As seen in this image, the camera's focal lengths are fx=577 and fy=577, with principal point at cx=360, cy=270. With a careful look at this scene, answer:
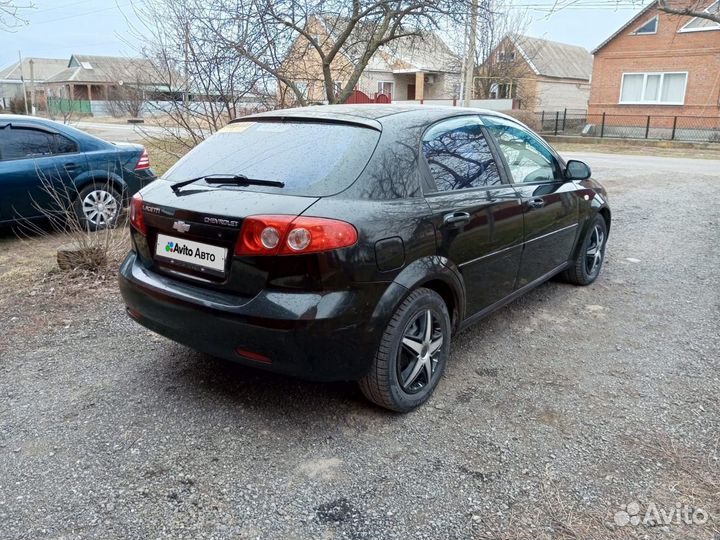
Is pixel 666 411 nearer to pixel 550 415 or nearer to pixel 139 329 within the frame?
pixel 550 415

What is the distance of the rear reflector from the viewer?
2738mm

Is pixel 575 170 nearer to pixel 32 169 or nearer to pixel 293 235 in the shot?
pixel 293 235

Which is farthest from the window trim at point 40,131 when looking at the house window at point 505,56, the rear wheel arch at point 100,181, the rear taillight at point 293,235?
the house window at point 505,56

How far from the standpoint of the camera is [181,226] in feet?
9.64

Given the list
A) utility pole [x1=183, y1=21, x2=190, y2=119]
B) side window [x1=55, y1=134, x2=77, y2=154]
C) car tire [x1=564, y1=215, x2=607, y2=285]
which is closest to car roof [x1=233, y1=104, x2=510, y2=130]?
car tire [x1=564, y1=215, x2=607, y2=285]

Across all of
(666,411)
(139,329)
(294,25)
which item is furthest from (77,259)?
(294,25)

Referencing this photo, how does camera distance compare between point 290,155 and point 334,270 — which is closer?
point 334,270

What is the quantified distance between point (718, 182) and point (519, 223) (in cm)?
1076

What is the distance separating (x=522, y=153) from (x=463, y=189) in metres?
1.08

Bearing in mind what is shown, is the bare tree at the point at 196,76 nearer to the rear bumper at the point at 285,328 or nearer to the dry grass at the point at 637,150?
the rear bumper at the point at 285,328

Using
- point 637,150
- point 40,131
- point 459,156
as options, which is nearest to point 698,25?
point 637,150

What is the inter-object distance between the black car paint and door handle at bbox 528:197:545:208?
0.47 metres

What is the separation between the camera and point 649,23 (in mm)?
28797

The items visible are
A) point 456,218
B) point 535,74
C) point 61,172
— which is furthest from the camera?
point 535,74
